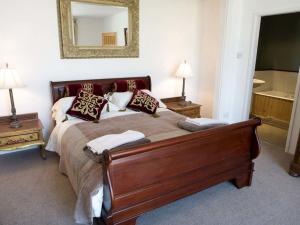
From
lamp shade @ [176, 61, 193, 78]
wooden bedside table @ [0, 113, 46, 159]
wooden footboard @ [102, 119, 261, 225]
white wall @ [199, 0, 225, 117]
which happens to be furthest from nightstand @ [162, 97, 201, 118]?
wooden bedside table @ [0, 113, 46, 159]

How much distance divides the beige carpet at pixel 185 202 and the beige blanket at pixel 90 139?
26cm

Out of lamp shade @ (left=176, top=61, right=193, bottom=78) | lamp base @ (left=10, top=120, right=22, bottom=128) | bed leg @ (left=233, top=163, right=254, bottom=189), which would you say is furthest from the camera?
lamp shade @ (left=176, top=61, right=193, bottom=78)

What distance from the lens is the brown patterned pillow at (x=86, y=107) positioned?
123 inches

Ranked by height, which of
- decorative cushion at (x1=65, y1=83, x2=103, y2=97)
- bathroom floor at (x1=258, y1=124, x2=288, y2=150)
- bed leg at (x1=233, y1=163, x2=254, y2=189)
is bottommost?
bathroom floor at (x1=258, y1=124, x2=288, y2=150)

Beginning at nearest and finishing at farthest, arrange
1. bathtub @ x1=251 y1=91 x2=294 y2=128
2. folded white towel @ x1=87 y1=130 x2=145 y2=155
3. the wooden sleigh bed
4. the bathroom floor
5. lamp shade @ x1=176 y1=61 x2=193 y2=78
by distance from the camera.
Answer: the wooden sleigh bed, folded white towel @ x1=87 y1=130 x2=145 y2=155, the bathroom floor, lamp shade @ x1=176 y1=61 x2=193 y2=78, bathtub @ x1=251 y1=91 x2=294 y2=128

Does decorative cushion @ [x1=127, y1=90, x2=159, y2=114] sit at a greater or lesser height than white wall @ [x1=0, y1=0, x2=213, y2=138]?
lesser

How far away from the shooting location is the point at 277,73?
16.8ft

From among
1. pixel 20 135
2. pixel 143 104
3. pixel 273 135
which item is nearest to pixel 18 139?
pixel 20 135

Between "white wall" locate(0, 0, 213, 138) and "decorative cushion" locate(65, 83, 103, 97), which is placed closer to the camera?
"white wall" locate(0, 0, 213, 138)

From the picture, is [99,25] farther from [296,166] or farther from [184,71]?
[296,166]

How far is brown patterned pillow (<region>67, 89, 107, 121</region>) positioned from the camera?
10.2 feet

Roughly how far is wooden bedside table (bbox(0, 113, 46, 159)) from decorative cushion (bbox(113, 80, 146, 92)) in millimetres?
1250

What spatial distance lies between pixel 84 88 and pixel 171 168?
2.00 metres

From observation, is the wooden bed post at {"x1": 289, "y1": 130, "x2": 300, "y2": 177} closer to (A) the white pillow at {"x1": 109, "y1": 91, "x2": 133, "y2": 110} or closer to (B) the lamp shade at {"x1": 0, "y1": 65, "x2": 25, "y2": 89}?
(A) the white pillow at {"x1": 109, "y1": 91, "x2": 133, "y2": 110}
